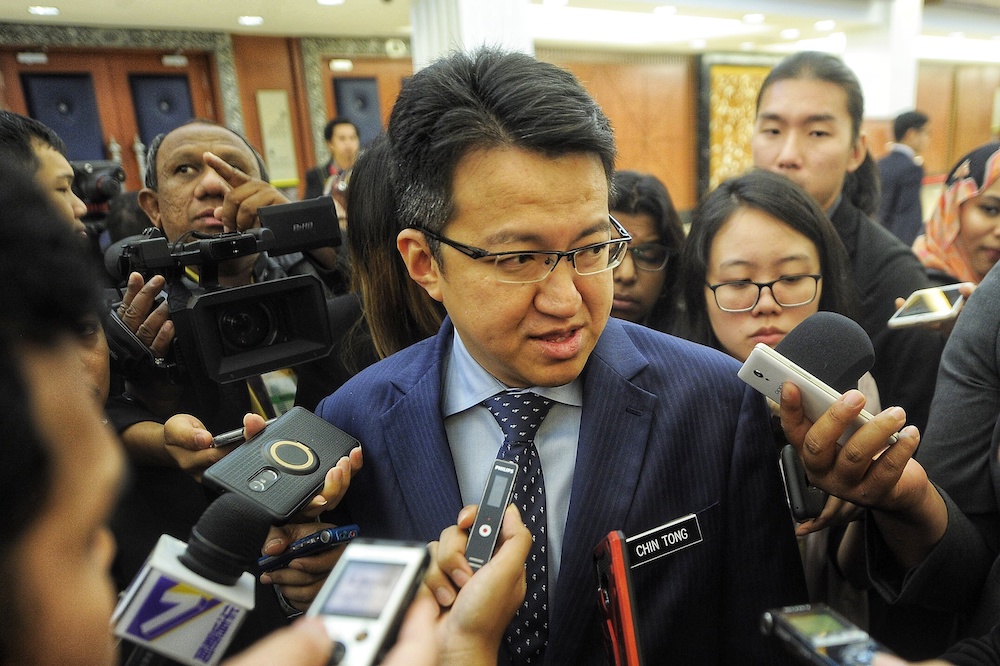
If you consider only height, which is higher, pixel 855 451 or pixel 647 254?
pixel 647 254

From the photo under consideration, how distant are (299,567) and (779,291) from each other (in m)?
1.09

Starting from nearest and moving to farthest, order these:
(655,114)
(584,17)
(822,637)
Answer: (822,637), (584,17), (655,114)

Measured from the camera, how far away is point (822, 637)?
0.62 m

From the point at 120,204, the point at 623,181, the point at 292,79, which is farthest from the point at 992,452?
the point at 292,79

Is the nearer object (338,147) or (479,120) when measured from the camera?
(479,120)

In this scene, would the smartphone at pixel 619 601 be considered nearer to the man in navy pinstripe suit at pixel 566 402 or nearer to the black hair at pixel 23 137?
the man in navy pinstripe suit at pixel 566 402

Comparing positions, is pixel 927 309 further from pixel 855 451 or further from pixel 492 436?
pixel 492 436

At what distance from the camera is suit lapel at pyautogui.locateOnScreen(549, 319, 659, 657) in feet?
3.05

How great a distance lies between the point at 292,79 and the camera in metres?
6.91

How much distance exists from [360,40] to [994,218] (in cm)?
684

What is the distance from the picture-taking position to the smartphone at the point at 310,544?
0.94m

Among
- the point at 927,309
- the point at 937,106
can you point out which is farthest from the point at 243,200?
the point at 937,106

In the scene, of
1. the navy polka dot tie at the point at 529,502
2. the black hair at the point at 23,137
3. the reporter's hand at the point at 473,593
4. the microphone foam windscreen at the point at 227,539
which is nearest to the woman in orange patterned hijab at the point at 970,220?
the navy polka dot tie at the point at 529,502

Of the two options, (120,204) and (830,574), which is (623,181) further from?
(120,204)
